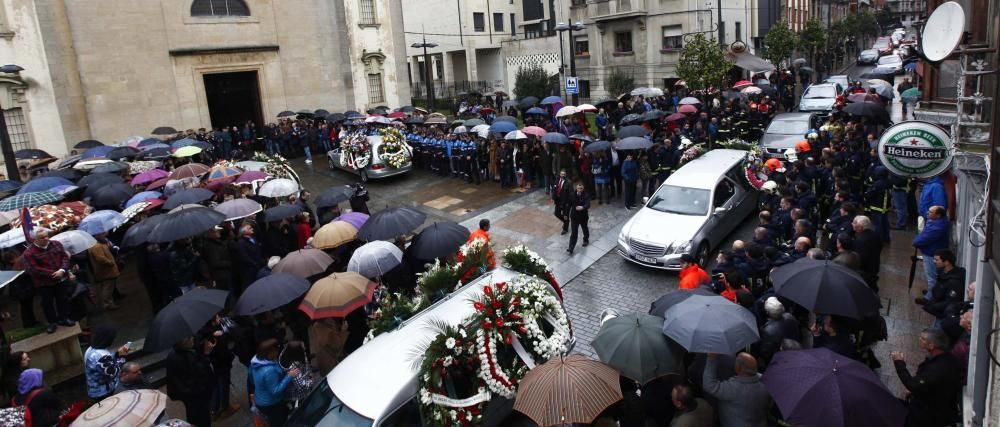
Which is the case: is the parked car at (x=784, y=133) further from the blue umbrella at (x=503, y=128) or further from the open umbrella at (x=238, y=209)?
the open umbrella at (x=238, y=209)

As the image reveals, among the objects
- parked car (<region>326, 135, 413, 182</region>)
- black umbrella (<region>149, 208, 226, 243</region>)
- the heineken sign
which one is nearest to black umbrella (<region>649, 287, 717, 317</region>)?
the heineken sign

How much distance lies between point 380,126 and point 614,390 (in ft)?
57.2

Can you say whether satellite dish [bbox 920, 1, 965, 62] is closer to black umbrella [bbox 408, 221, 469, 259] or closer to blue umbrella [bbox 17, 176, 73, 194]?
black umbrella [bbox 408, 221, 469, 259]

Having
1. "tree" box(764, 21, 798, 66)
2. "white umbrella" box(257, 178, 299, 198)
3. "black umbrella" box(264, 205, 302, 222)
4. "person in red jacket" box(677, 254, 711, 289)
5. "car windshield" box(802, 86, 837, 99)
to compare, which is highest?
"tree" box(764, 21, 798, 66)

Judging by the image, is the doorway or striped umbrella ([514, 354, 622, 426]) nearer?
striped umbrella ([514, 354, 622, 426])

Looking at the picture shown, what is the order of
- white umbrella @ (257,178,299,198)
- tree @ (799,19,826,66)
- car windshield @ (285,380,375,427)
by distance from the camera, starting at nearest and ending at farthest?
1. car windshield @ (285,380,375,427)
2. white umbrella @ (257,178,299,198)
3. tree @ (799,19,826,66)

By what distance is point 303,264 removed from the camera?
350 inches

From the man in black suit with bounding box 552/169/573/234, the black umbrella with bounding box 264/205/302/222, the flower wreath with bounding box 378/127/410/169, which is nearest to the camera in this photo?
the black umbrella with bounding box 264/205/302/222

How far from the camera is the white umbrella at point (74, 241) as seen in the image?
30.8 ft

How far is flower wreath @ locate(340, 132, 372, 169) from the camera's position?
1911 cm

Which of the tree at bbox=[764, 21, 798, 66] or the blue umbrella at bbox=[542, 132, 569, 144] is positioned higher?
the tree at bbox=[764, 21, 798, 66]

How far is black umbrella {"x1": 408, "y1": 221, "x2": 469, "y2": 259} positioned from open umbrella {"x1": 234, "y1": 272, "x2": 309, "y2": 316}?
6.24 ft

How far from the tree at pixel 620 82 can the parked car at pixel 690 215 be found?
22583 mm

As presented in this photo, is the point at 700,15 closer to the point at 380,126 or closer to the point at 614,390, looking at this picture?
the point at 380,126
